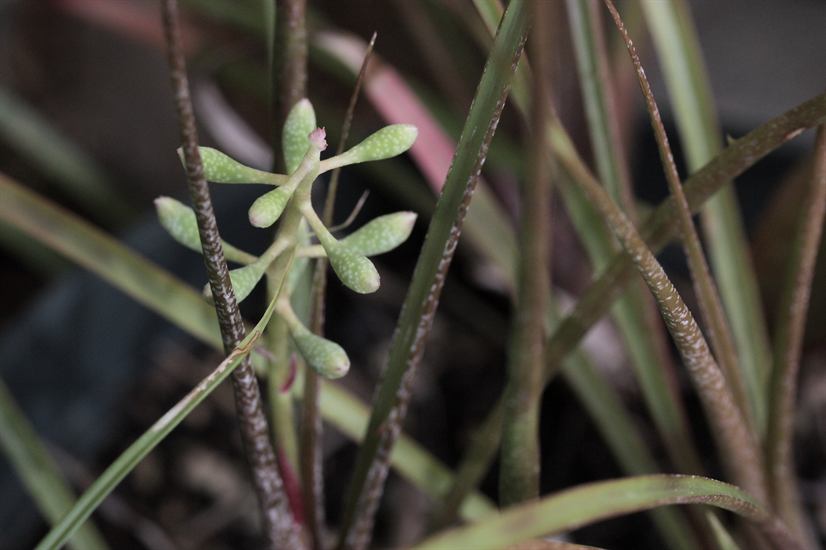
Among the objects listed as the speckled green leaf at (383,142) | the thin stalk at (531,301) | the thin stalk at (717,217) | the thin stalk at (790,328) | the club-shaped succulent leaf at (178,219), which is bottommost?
the club-shaped succulent leaf at (178,219)

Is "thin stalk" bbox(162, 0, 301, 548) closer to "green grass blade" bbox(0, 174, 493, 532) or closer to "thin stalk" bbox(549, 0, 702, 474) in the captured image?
"green grass blade" bbox(0, 174, 493, 532)

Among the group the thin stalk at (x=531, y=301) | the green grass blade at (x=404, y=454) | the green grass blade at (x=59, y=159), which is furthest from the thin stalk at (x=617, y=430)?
the green grass blade at (x=59, y=159)

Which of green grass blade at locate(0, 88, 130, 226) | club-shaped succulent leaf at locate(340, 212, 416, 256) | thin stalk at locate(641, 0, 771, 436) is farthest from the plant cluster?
green grass blade at locate(0, 88, 130, 226)

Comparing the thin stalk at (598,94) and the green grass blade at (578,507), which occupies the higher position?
the thin stalk at (598,94)

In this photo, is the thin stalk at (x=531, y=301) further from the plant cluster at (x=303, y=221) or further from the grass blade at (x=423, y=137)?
the grass blade at (x=423, y=137)

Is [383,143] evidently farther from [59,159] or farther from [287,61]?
[59,159]

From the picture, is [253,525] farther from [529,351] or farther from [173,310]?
[529,351]
